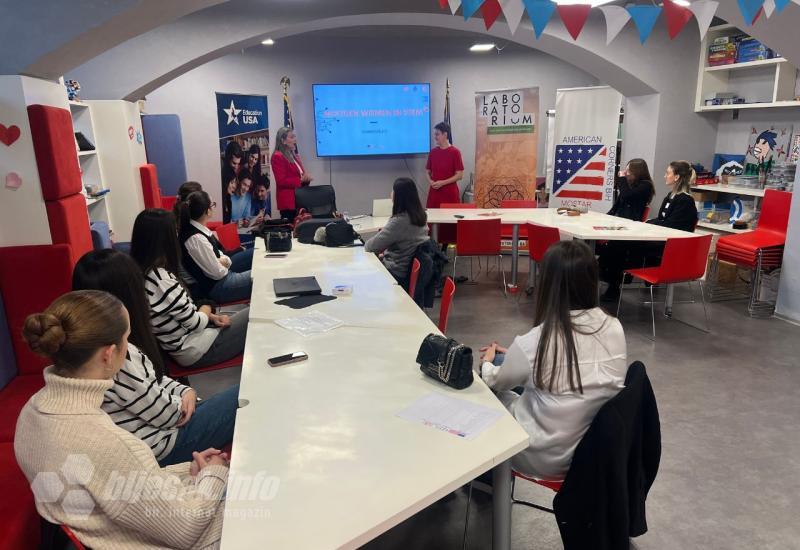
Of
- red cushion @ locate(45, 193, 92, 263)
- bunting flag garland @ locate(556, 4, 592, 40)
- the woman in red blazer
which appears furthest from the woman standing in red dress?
red cushion @ locate(45, 193, 92, 263)

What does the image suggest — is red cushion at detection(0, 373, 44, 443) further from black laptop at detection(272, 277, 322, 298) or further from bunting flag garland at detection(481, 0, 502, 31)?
bunting flag garland at detection(481, 0, 502, 31)

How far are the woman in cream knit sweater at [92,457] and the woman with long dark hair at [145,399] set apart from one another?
0.38 meters

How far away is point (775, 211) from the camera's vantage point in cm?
517

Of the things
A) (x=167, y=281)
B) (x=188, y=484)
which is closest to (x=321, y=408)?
(x=188, y=484)

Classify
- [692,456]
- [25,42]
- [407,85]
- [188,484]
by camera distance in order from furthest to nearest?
[407,85], [25,42], [692,456], [188,484]

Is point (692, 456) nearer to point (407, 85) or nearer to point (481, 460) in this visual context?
point (481, 460)

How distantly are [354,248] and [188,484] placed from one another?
9.02 feet

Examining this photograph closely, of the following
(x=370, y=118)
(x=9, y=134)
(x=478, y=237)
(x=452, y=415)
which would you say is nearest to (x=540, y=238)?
(x=478, y=237)

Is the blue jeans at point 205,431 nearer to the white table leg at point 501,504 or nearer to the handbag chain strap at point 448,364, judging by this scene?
the handbag chain strap at point 448,364

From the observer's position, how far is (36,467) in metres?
1.33

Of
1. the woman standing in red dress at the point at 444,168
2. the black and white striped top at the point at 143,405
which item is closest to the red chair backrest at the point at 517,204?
the woman standing in red dress at the point at 444,168

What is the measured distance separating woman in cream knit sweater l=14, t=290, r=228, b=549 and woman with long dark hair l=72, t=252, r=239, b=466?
1.26 feet

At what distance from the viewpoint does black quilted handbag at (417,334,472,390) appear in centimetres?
190

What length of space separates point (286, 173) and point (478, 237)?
2704mm
